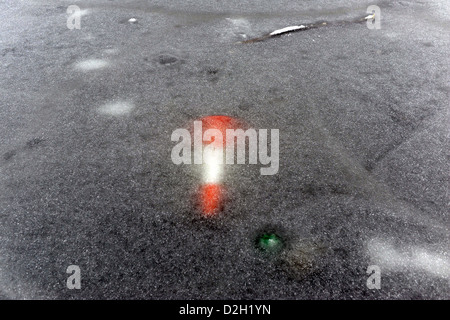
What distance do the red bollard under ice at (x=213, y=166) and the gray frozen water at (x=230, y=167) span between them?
3.3 inches

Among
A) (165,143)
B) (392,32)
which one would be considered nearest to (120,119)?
(165,143)

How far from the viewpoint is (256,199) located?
96.0 inches

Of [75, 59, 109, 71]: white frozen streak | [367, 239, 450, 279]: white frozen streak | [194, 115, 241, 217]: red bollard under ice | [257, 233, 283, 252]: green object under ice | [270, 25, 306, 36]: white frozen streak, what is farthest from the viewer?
[270, 25, 306, 36]: white frozen streak

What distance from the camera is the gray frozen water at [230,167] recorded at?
6.65ft

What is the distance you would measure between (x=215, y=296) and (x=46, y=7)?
508 cm

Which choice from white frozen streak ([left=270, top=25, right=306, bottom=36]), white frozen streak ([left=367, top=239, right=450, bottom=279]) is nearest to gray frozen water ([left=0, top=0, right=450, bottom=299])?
white frozen streak ([left=367, top=239, right=450, bottom=279])

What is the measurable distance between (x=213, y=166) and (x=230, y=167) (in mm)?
130

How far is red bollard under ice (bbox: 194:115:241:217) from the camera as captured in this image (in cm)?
242

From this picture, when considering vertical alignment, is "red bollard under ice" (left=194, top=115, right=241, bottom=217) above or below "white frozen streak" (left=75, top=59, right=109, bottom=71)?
below

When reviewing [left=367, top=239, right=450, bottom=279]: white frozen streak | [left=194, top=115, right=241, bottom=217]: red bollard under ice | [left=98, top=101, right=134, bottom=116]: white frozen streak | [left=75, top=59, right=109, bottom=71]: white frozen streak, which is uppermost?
[left=75, top=59, right=109, bottom=71]: white frozen streak

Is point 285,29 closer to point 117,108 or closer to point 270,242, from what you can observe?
point 117,108

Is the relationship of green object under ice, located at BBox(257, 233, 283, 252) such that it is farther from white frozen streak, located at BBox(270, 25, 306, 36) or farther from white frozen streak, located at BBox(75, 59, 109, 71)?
white frozen streak, located at BBox(270, 25, 306, 36)

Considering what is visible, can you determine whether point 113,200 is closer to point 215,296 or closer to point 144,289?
point 144,289

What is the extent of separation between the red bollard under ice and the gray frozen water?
8 cm
